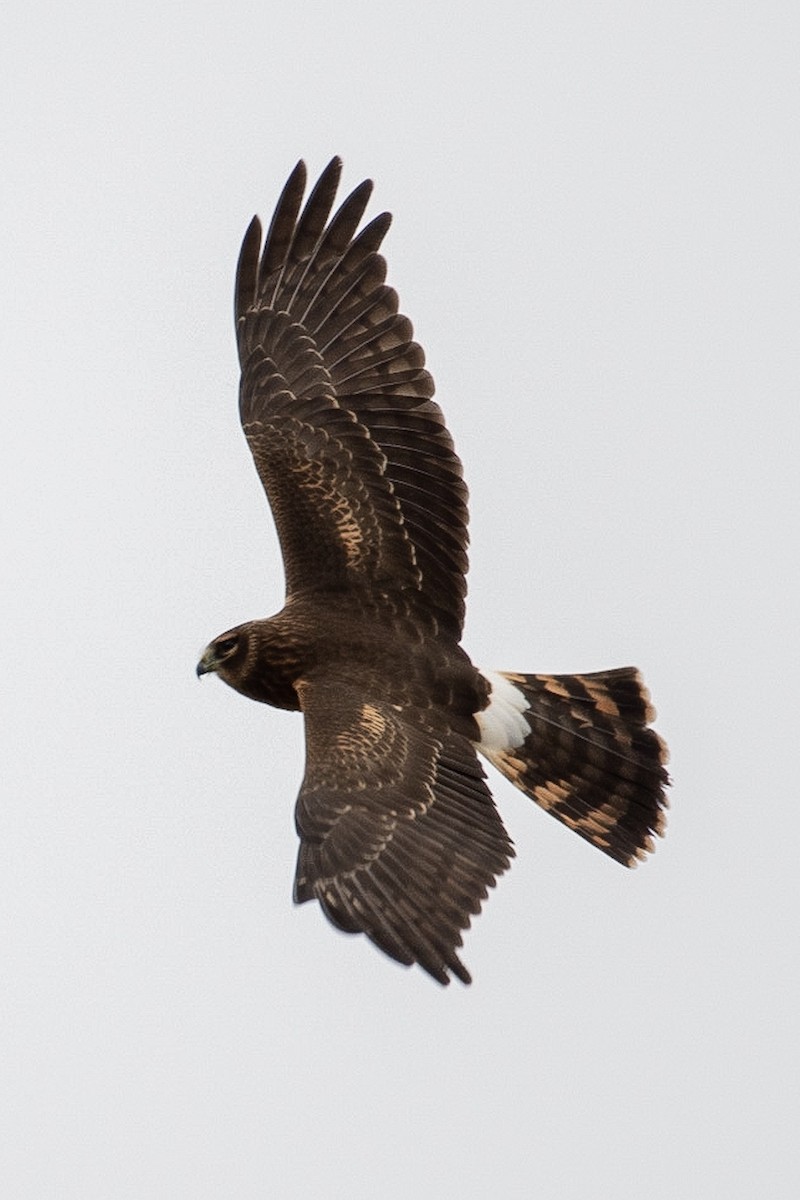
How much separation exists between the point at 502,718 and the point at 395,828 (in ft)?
4.63

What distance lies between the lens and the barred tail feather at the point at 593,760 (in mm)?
13617

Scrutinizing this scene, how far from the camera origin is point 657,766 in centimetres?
1371

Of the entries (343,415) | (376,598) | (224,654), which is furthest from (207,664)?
(343,415)

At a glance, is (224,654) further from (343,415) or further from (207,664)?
(343,415)

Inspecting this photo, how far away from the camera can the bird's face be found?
13.5 metres

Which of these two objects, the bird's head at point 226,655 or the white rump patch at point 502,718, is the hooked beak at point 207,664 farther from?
the white rump patch at point 502,718

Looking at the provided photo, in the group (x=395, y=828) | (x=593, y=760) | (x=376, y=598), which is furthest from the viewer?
(x=593, y=760)

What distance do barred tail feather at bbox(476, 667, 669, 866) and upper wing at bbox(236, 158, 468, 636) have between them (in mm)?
739

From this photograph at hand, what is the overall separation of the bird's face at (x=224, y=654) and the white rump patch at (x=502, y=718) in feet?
4.19

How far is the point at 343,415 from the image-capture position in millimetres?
13594

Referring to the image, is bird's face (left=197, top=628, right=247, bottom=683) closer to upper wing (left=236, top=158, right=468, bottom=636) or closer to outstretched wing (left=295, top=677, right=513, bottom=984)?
upper wing (left=236, top=158, right=468, bottom=636)

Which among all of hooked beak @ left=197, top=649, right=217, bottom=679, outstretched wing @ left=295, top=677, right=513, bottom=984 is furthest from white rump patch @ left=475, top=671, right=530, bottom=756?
hooked beak @ left=197, top=649, right=217, bottom=679

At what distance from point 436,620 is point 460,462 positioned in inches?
32.8

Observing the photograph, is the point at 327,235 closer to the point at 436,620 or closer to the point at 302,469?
the point at 302,469
